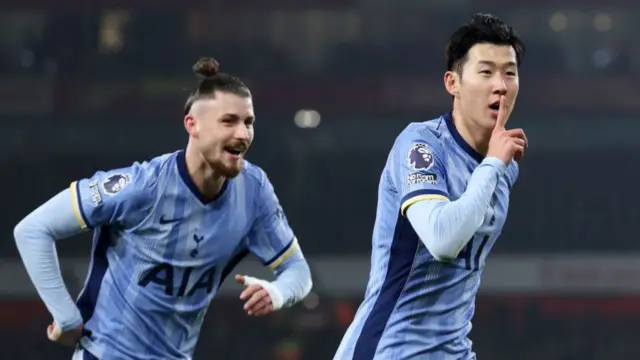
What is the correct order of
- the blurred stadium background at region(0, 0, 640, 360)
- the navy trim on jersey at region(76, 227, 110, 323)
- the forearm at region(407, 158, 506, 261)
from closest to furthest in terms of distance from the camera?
the forearm at region(407, 158, 506, 261) → the navy trim on jersey at region(76, 227, 110, 323) → the blurred stadium background at region(0, 0, 640, 360)

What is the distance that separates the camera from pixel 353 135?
44.6ft

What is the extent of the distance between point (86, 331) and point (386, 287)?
3.55ft

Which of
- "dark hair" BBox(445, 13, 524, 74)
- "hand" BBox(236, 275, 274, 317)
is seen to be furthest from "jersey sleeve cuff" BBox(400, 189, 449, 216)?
"hand" BBox(236, 275, 274, 317)

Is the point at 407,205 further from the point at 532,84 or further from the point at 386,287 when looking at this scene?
the point at 532,84

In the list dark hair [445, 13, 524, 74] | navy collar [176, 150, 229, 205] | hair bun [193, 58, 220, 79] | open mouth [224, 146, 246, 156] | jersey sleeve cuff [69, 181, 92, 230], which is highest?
dark hair [445, 13, 524, 74]

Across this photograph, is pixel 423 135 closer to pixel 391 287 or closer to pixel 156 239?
pixel 391 287

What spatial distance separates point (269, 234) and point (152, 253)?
0.36 meters

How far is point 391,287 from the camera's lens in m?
2.65

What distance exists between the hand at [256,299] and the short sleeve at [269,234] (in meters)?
0.30

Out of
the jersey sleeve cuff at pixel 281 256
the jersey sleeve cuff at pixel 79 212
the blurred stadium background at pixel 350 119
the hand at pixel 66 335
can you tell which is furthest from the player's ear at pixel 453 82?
the blurred stadium background at pixel 350 119

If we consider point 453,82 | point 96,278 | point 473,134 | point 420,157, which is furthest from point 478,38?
point 96,278

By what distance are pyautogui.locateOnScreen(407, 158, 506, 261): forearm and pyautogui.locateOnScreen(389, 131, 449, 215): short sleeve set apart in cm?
5

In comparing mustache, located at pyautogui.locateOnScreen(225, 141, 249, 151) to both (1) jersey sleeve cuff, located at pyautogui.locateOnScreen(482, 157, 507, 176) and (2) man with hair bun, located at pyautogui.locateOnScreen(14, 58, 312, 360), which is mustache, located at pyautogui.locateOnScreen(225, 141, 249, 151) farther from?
(1) jersey sleeve cuff, located at pyautogui.locateOnScreen(482, 157, 507, 176)

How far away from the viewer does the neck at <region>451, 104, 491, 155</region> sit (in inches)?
108
